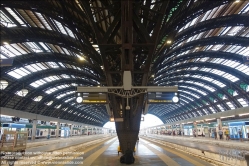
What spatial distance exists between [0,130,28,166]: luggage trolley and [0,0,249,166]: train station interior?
0.18 ft

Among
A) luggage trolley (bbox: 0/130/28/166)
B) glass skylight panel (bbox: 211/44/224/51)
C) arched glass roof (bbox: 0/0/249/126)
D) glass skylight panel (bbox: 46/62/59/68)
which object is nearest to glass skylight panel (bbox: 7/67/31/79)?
arched glass roof (bbox: 0/0/249/126)

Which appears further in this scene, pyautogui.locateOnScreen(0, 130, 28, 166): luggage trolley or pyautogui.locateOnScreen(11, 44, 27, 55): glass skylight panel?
pyautogui.locateOnScreen(11, 44, 27, 55): glass skylight panel

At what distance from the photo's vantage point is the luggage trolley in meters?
9.26

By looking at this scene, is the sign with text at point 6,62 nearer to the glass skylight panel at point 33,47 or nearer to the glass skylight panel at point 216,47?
the glass skylight panel at point 33,47

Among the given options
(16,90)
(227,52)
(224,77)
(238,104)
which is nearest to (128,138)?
(227,52)

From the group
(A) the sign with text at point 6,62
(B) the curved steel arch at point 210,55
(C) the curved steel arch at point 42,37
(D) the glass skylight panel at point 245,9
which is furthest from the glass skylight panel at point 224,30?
(A) the sign with text at point 6,62

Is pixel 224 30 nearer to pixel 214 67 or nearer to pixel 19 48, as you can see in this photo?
pixel 214 67

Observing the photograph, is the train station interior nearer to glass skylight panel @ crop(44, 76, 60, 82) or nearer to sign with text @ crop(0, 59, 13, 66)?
sign with text @ crop(0, 59, 13, 66)

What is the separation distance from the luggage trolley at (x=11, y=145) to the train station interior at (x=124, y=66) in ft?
0.18

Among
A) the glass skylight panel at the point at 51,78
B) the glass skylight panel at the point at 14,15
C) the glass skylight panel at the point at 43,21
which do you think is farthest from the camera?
the glass skylight panel at the point at 51,78

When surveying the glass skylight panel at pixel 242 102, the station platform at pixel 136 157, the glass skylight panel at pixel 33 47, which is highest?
the glass skylight panel at pixel 33 47

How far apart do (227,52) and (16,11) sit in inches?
1039

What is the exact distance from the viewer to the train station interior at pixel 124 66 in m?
9.62

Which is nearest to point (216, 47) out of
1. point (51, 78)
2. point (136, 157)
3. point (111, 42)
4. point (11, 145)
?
point (136, 157)
